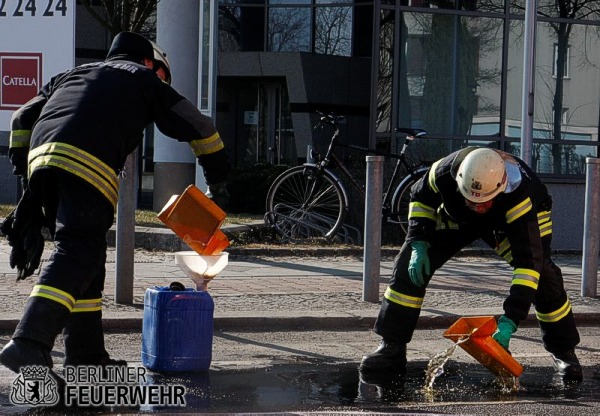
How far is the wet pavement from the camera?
5699 mm

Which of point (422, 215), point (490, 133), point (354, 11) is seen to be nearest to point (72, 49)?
point (422, 215)

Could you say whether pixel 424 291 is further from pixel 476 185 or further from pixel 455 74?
pixel 455 74

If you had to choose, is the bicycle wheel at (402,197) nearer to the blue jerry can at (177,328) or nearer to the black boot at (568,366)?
the black boot at (568,366)

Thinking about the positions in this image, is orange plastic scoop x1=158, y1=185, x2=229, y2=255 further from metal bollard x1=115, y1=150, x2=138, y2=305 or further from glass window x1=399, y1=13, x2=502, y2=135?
glass window x1=399, y1=13, x2=502, y2=135

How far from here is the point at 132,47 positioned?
19.9ft

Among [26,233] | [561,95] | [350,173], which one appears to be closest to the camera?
[26,233]

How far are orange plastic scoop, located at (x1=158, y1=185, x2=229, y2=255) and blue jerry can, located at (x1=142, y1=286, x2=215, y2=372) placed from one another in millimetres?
281

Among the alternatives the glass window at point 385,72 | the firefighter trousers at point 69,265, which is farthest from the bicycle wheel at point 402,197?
the firefighter trousers at point 69,265

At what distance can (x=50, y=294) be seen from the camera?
17.2 feet

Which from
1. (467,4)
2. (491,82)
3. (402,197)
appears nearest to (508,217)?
(402,197)

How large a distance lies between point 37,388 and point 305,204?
7.14 metres

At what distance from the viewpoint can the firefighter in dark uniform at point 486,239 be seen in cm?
598

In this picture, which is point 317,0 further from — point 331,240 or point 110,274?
point 110,274

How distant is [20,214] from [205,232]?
3.54 ft
